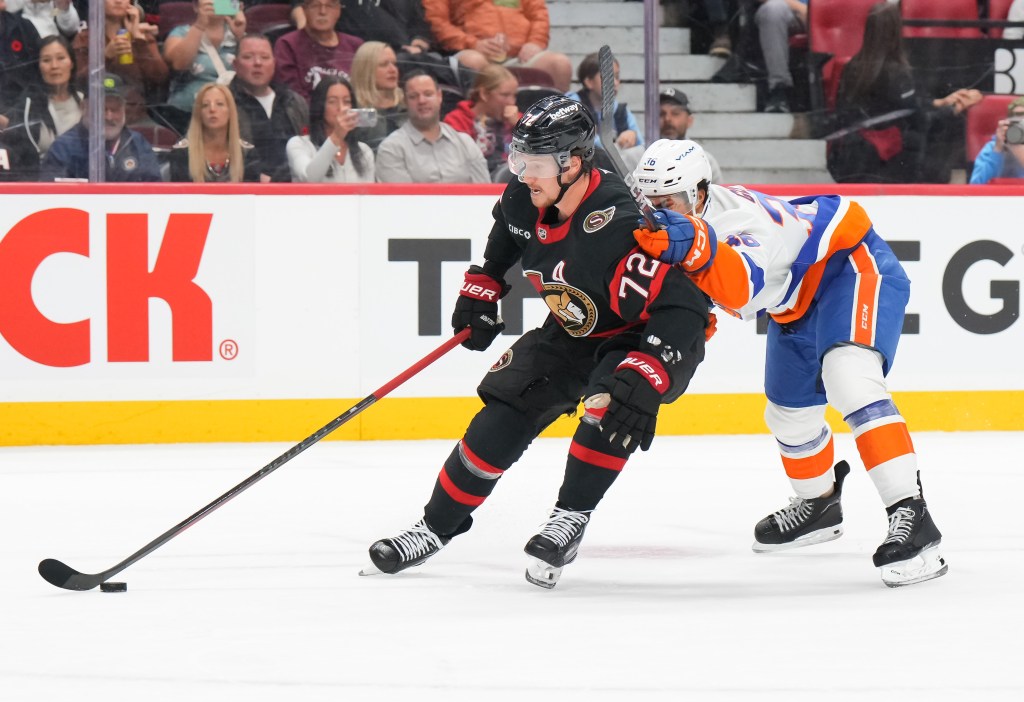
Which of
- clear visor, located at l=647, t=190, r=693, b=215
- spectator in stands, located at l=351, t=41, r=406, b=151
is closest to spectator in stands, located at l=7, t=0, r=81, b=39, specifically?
spectator in stands, located at l=351, t=41, r=406, b=151

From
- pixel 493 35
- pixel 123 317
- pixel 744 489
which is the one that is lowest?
pixel 744 489

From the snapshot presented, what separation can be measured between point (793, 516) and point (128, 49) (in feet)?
10.5

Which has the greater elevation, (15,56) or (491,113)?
(15,56)

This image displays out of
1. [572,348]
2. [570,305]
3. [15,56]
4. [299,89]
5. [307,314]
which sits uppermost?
[15,56]

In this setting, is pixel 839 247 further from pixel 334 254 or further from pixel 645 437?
pixel 334 254

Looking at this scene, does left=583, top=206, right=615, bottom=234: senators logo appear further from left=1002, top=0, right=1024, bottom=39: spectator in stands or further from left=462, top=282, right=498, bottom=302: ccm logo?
left=1002, top=0, right=1024, bottom=39: spectator in stands

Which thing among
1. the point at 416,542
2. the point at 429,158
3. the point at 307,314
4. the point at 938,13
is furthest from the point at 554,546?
the point at 938,13

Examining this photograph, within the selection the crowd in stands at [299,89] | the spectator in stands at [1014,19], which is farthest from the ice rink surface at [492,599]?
the spectator in stands at [1014,19]

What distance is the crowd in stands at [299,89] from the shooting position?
530cm

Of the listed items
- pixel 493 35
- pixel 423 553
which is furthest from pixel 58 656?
pixel 493 35

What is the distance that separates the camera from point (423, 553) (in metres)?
3.19

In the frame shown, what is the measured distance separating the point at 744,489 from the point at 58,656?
253 centimetres

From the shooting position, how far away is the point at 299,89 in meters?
5.43

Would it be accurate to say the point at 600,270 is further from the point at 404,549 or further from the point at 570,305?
the point at 404,549
